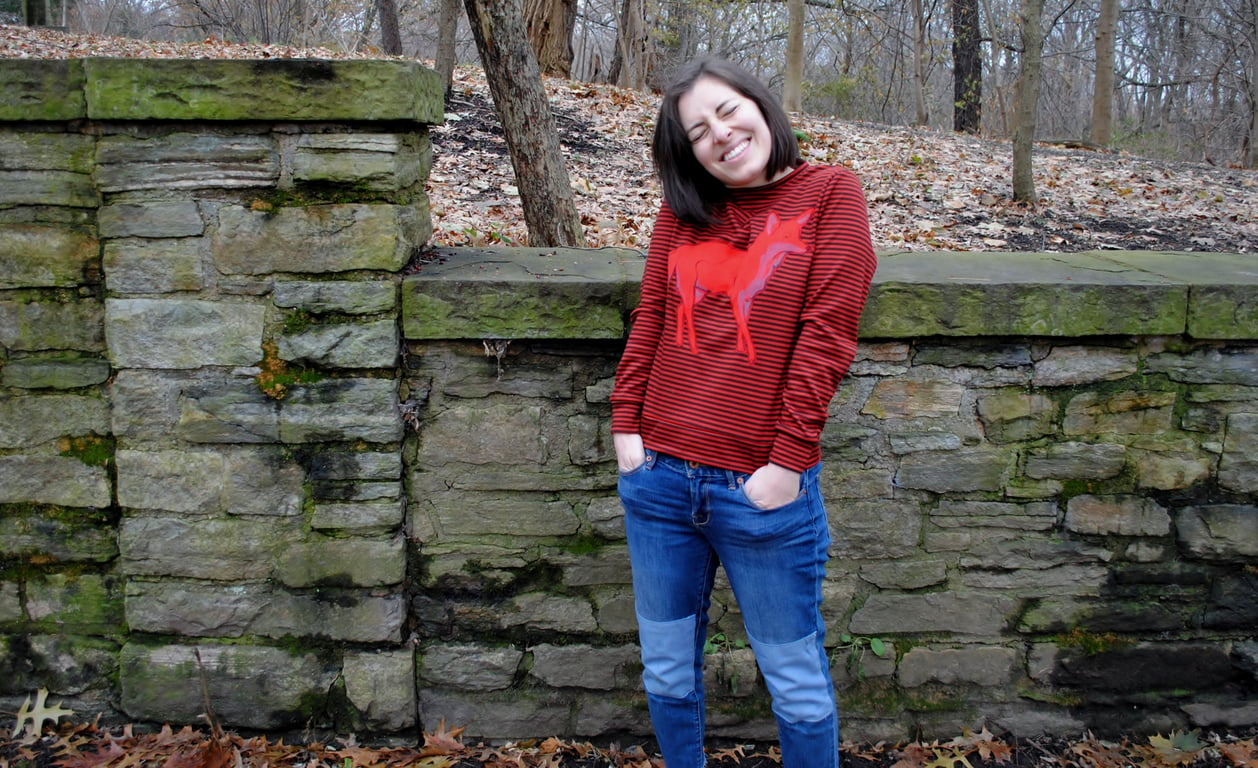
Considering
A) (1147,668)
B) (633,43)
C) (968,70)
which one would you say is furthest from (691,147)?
(968,70)

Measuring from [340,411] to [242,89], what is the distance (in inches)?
36.0

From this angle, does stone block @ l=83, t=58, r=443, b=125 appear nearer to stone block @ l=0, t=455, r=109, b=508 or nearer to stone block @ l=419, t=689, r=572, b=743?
stone block @ l=0, t=455, r=109, b=508

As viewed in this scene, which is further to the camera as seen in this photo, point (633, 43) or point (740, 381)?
point (633, 43)

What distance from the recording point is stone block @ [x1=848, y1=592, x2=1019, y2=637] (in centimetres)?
289

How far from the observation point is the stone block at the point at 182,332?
2545mm

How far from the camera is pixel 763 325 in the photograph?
6.31 ft

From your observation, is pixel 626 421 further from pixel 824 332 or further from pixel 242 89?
pixel 242 89

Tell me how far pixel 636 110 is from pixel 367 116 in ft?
22.8

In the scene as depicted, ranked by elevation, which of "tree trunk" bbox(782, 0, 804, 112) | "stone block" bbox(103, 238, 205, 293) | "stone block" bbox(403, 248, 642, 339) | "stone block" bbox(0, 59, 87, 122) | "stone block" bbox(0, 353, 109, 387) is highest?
"tree trunk" bbox(782, 0, 804, 112)

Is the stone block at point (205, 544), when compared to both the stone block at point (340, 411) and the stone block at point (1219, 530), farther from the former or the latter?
the stone block at point (1219, 530)

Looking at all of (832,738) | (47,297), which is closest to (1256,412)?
(832,738)

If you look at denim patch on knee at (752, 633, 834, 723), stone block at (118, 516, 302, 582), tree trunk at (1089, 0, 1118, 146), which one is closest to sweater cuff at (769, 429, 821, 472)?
denim patch on knee at (752, 633, 834, 723)

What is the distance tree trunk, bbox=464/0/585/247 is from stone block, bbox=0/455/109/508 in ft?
6.15

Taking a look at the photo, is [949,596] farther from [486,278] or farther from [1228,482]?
[486,278]
